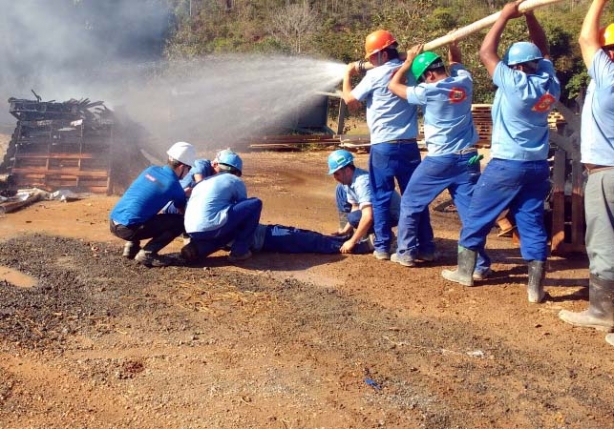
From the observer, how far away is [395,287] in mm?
6070

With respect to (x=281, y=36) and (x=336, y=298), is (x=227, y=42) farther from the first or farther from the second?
(x=336, y=298)

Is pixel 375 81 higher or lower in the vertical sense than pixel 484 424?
higher

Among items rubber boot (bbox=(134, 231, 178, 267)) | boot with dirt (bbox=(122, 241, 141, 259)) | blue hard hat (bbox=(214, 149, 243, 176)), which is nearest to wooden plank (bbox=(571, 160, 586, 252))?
blue hard hat (bbox=(214, 149, 243, 176))

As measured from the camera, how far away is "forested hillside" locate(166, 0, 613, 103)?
22.0 meters

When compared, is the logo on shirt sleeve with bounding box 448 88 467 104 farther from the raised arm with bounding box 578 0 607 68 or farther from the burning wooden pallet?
the burning wooden pallet

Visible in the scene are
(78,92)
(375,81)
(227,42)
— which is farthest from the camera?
(227,42)

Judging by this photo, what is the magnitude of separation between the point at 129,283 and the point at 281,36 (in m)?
29.9

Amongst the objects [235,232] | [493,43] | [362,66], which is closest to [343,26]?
[362,66]

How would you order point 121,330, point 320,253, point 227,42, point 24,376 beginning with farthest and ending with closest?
point 227,42 < point 320,253 < point 121,330 < point 24,376

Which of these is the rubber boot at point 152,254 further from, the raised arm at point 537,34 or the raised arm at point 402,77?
the raised arm at point 537,34

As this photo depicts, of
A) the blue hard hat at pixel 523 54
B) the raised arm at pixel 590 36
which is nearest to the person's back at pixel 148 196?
the blue hard hat at pixel 523 54

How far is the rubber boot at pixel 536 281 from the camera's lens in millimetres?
5582

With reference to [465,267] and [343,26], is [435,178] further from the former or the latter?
[343,26]

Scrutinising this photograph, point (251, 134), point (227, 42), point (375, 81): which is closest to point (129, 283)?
point (375, 81)
